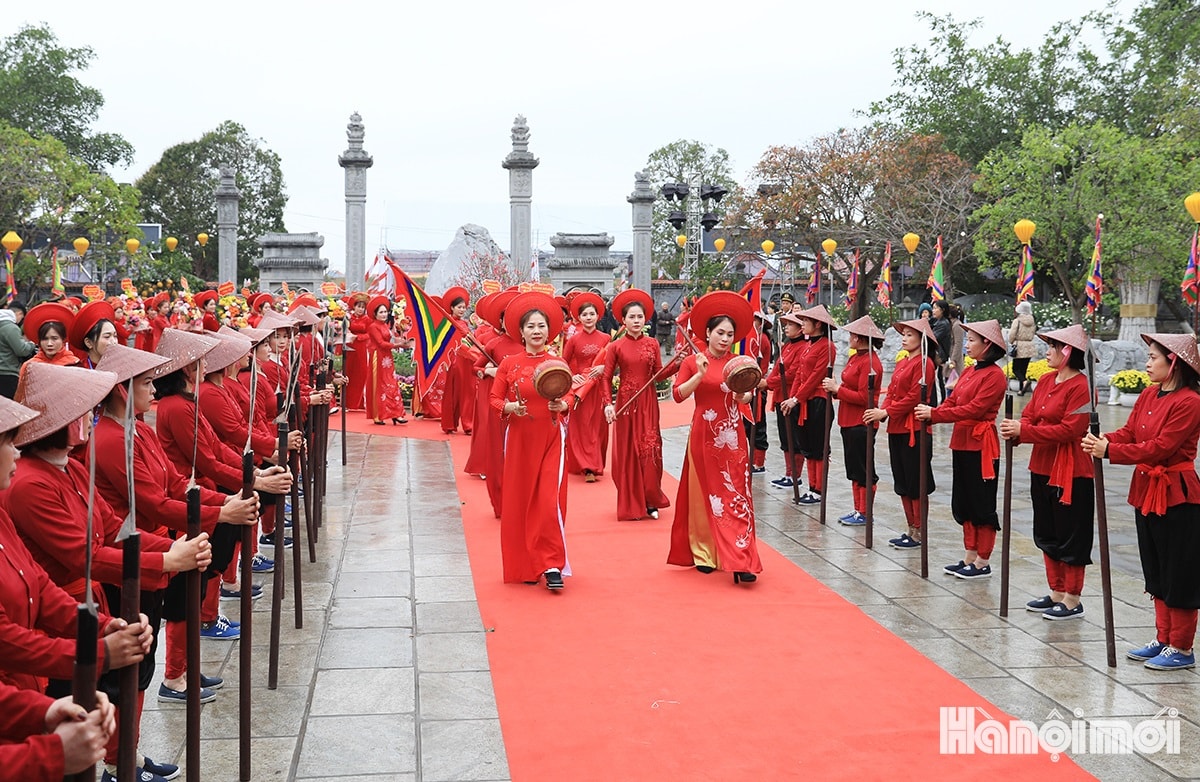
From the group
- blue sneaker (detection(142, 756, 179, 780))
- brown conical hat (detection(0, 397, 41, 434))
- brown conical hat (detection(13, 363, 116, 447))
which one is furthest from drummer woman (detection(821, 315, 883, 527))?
brown conical hat (detection(0, 397, 41, 434))

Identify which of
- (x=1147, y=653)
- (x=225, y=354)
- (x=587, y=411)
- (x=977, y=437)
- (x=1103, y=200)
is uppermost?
(x=1103, y=200)

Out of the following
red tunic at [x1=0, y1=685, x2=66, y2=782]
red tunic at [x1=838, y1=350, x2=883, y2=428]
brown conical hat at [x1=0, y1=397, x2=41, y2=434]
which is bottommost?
red tunic at [x1=0, y1=685, x2=66, y2=782]

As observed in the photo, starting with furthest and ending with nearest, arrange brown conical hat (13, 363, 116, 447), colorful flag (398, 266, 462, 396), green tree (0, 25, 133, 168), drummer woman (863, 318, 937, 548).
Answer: green tree (0, 25, 133, 168)
colorful flag (398, 266, 462, 396)
drummer woman (863, 318, 937, 548)
brown conical hat (13, 363, 116, 447)

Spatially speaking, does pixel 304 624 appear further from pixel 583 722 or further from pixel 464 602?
pixel 583 722

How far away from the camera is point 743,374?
6898 mm

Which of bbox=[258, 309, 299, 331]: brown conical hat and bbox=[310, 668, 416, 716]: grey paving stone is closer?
bbox=[310, 668, 416, 716]: grey paving stone

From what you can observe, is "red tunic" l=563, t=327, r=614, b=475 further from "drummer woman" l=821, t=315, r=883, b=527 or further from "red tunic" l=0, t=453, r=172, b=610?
"red tunic" l=0, t=453, r=172, b=610

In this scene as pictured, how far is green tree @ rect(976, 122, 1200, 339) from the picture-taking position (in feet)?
61.2

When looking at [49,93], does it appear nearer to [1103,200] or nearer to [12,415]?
[1103,200]

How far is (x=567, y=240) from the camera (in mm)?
28609

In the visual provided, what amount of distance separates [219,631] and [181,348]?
5.94ft

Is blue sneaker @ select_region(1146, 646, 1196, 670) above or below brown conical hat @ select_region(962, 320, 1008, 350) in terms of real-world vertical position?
below

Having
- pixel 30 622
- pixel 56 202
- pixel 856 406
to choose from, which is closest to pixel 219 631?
pixel 30 622

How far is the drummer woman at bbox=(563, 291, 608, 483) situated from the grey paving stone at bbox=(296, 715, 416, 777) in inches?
236
